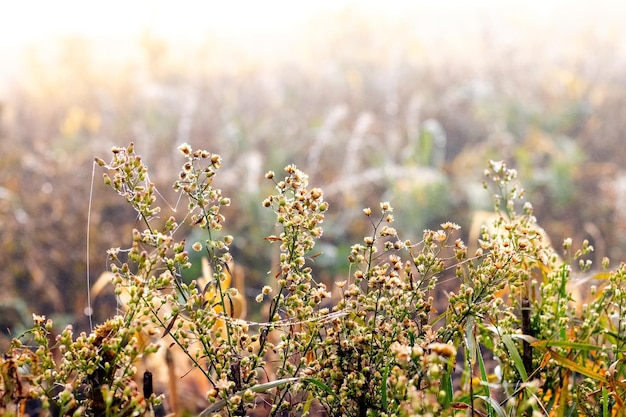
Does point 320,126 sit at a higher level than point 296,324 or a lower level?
higher

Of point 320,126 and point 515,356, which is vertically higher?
point 320,126

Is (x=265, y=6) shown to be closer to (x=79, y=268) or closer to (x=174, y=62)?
(x=174, y=62)

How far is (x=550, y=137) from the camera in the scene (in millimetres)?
5047

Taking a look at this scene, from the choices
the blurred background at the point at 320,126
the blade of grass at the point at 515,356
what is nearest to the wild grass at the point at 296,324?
the blade of grass at the point at 515,356

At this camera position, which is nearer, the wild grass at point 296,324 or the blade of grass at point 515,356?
the wild grass at point 296,324

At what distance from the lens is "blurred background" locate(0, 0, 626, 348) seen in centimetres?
392

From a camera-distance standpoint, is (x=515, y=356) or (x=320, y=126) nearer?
(x=515, y=356)

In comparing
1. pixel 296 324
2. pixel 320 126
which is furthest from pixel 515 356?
pixel 320 126

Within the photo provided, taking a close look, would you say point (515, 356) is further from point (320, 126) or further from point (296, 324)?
point (320, 126)

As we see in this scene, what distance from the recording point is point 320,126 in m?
5.12

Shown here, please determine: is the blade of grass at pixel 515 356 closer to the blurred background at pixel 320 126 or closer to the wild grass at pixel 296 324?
the wild grass at pixel 296 324

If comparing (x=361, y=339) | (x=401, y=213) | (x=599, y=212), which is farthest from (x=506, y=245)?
(x=599, y=212)

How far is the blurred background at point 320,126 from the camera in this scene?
3922 millimetres

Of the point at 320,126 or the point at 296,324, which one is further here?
the point at 320,126
